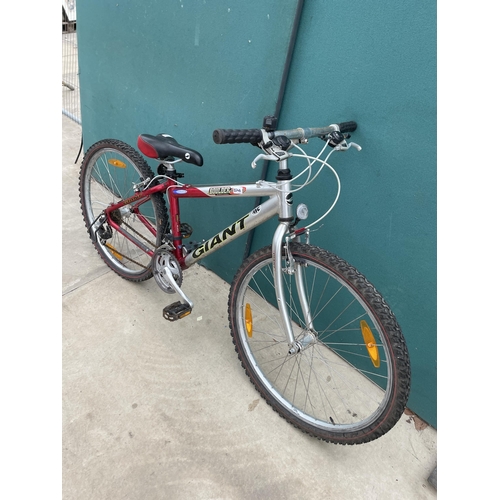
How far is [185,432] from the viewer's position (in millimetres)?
1742

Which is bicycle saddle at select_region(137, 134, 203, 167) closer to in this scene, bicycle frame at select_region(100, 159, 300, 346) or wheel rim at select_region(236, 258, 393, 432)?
bicycle frame at select_region(100, 159, 300, 346)

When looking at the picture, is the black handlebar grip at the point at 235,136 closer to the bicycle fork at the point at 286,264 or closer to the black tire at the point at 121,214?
the bicycle fork at the point at 286,264

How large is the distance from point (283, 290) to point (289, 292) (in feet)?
1.56

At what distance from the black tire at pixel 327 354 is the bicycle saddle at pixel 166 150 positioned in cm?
51

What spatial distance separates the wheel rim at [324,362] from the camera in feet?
6.20

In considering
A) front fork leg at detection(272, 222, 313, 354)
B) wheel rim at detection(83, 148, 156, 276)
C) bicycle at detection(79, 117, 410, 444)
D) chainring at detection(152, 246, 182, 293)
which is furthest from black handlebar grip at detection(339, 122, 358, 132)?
wheel rim at detection(83, 148, 156, 276)

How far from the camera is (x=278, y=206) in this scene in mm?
1538

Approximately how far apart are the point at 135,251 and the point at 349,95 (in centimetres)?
174

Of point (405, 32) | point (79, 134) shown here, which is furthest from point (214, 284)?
point (79, 134)

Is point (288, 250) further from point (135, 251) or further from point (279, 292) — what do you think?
point (135, 251)

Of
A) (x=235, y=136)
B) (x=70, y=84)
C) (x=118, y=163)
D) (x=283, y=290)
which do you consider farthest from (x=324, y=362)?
(x=70, y=84)

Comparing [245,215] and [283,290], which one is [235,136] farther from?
[283,290]

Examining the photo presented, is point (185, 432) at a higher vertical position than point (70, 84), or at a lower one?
lower

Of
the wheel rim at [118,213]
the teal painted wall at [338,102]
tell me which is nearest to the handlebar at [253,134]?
the teal painted wall at [338,102]
